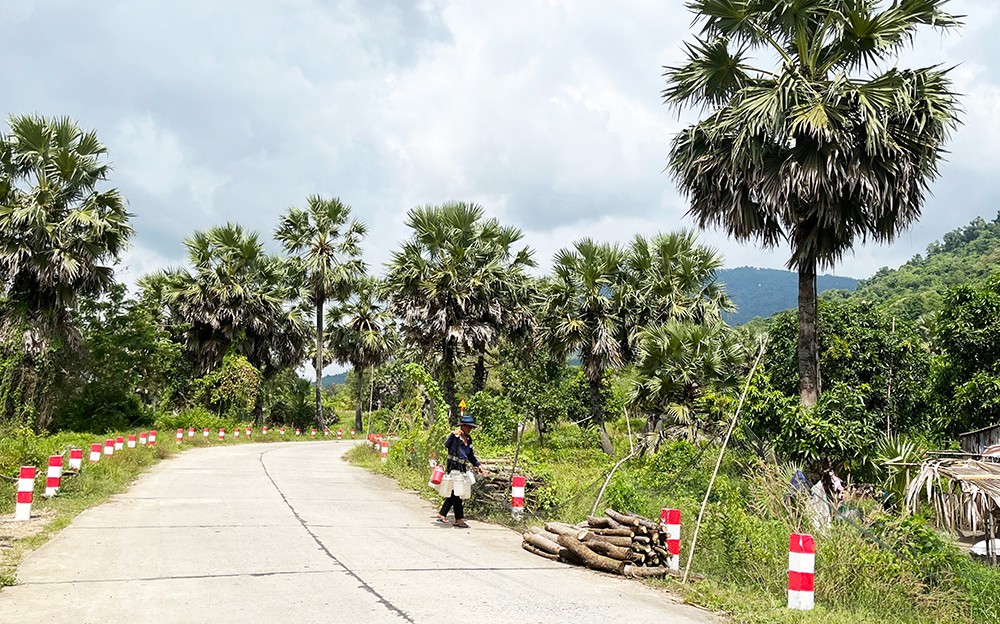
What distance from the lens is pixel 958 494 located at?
9.58 meters

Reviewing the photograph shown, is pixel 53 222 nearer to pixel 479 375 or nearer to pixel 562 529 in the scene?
pixel 479 375

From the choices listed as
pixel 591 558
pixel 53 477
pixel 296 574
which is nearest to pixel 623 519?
pixel 591 558

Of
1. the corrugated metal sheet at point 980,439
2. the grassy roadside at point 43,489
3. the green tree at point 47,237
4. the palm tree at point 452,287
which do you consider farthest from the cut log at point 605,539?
the green tree at point 47,237

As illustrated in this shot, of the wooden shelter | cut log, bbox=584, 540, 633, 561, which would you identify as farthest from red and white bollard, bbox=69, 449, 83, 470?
the wooden shelter

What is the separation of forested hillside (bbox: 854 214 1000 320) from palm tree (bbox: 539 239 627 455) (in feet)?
109

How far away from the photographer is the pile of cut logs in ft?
27.5

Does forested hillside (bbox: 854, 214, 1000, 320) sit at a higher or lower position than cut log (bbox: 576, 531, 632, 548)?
higher

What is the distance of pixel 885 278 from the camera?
103 m

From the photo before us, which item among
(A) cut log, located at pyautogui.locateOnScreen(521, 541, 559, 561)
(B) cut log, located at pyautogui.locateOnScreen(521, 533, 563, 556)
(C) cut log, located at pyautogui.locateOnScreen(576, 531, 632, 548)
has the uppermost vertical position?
(C) cut log, located at pyautogui.locateOnScreen(576, 531, 632, 548)

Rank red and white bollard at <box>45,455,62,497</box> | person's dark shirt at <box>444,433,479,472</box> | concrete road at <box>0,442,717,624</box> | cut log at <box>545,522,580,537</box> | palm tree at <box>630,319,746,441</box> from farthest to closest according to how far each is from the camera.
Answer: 1. palm tree at <box>630,319,746,441</box>
2. red and white bollard at <box>45,455,62,497</box>
3. person's dark shirt at <box>444,433,479,472</box>
4. cut log at <box>545,522,580,537</box>
5. concrete road at <box>0,442,717,624</box>

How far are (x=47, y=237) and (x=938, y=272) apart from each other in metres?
96.1

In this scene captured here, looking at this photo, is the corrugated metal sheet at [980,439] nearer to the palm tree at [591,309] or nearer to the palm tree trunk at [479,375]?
the palm tree at [591,309]

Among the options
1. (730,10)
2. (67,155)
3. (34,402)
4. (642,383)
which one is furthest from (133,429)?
(730,10)

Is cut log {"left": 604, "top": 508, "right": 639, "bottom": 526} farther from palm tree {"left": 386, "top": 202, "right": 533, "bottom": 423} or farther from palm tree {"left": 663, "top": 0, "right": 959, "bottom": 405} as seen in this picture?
palm tree {"left": 386, "top": 202, "right": 533, "bottom": 423}
